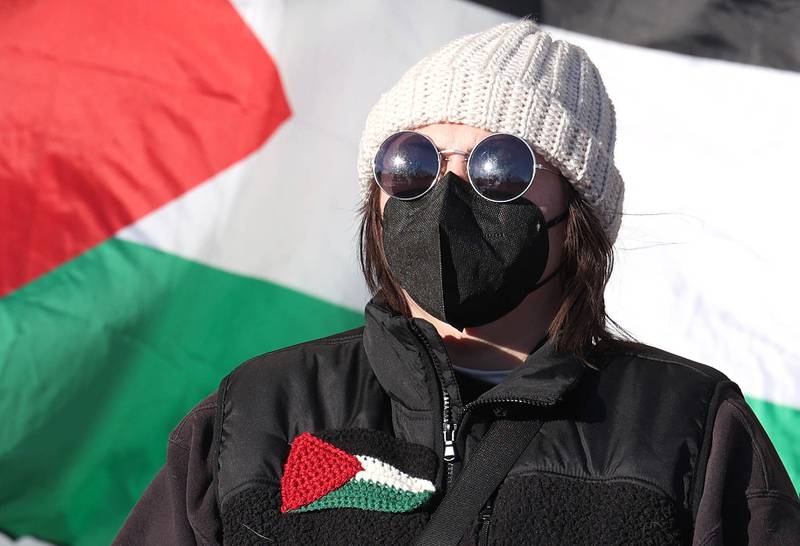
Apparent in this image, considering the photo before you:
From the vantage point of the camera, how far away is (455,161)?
79.0 inches

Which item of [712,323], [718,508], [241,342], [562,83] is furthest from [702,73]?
[718,508]

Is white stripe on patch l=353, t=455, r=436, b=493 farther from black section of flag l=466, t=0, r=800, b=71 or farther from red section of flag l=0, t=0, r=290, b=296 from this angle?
black section of flag l=466, t=0, r=800, b=71

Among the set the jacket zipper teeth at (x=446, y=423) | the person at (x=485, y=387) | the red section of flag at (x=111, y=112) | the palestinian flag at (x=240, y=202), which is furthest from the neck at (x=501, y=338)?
the red section of flag at (x=111, y=112)

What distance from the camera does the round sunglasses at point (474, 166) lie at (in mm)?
1960

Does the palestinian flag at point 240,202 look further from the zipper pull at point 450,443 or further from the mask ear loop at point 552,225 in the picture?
the zipper pull at point 450,443

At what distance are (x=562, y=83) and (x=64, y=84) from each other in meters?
1.81

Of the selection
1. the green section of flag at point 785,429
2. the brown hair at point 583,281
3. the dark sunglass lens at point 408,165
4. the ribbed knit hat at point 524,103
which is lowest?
the green section of flag at point 785,429

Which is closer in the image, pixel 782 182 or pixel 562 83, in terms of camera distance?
pixel 562 83

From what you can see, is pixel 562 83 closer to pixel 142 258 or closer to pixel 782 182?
pixel 782 182

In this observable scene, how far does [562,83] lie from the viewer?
2.12m

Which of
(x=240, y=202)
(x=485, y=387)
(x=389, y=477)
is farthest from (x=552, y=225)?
(x=240, y=202)

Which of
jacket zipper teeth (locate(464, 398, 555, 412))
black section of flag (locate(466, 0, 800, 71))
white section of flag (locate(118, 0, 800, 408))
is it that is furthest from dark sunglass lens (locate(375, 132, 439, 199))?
black section of flag (locate(466, 0, 800, 71))

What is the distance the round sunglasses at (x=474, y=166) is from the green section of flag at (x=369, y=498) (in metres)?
0.55

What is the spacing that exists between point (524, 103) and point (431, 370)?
0.55 metres
